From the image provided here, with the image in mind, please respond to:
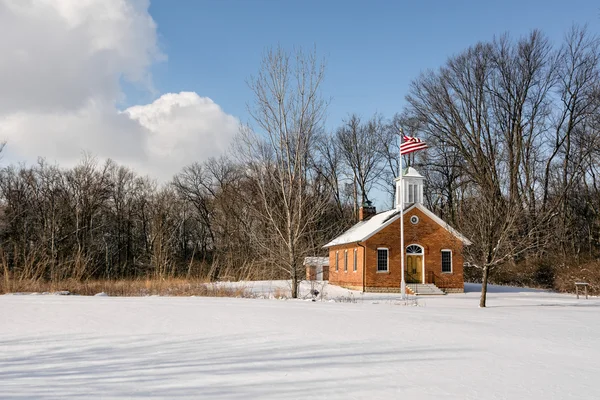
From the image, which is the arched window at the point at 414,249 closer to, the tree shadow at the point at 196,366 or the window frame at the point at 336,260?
the window frame at the point at 336,260

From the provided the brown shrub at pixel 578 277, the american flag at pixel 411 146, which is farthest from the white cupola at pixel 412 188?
the brown shrub at pixel 578 277

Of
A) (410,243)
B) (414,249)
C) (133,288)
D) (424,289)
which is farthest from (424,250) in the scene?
(133,288)

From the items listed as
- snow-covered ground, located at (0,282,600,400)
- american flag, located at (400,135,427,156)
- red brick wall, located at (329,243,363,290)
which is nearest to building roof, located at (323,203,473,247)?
red brick wall, located at (329,243,363,290)

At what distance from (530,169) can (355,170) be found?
15.6 m

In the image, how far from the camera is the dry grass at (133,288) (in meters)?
18.7

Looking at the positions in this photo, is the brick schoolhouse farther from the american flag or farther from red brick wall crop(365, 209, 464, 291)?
the american flag

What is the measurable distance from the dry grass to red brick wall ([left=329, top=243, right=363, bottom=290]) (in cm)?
1313

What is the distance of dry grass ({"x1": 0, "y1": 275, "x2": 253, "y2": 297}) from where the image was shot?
18.7m

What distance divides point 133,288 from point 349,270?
16.9m

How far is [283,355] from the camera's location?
797cm

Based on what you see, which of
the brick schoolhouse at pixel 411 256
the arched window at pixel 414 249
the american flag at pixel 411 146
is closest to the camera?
the american flag at pixel 411 146

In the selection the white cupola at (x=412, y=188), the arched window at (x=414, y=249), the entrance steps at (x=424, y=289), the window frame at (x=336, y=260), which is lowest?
the entrance steps at (x=424, y=289)

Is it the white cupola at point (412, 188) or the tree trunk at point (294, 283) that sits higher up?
the white cupola at point (412, 188)

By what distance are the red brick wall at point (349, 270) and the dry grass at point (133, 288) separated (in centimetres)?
1313
